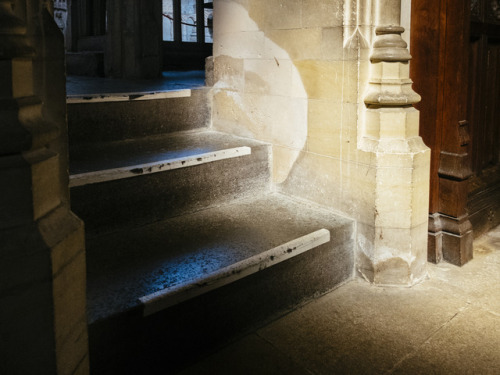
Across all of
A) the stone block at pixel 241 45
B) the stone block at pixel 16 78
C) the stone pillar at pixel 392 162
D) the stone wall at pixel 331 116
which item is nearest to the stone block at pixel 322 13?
the stone wall at pixel 331 116

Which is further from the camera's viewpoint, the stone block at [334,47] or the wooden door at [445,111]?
the wooden door at [445,111]

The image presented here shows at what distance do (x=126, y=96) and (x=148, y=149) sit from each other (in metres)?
0.36

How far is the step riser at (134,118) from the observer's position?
2.64 m

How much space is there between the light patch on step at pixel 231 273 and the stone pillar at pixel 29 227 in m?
0.47

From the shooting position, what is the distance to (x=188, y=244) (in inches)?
82.0

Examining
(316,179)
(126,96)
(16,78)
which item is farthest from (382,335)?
(126,96)

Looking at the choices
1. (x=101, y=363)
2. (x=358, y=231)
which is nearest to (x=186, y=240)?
(x=101, y=363)

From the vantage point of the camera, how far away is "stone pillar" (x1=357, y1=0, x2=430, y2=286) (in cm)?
230

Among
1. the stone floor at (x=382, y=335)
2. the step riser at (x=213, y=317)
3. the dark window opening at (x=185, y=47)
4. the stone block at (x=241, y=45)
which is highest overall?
the dark window opening at (x=185, y=47)

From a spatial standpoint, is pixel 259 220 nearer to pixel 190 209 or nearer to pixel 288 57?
pixel 190 209

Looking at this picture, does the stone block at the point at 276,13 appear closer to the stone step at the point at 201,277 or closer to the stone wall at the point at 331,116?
the stone wall at the point at 331,116

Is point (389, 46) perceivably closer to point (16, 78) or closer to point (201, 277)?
point (201, 277)

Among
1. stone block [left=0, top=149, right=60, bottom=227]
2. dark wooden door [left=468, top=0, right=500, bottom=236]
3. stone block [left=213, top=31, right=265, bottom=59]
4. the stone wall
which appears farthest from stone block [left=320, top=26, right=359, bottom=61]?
stone block [left=0, top=149, right=60, bottom=227]

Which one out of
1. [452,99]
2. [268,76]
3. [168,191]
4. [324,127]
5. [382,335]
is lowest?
[382,335]
